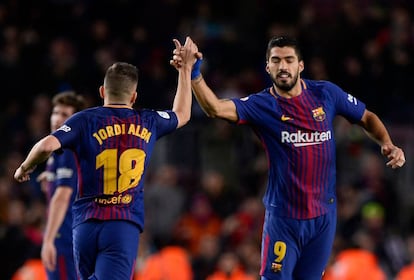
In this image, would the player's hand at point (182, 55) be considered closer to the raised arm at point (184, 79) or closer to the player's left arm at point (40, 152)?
the raised arm at point (184, 79)

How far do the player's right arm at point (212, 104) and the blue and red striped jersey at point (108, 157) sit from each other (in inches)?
18.8

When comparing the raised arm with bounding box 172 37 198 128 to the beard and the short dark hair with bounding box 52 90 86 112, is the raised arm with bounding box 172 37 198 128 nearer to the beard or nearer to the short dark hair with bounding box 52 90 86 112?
the beard

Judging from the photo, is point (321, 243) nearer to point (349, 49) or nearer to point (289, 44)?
point (289, 44)

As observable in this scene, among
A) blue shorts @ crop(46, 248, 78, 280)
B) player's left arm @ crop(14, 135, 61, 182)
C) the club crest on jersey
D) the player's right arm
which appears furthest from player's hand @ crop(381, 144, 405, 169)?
blue shorts @ crop(46, 248, 78, 280)

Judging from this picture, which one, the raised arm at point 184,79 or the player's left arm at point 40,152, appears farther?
the raised arm at point 184,79

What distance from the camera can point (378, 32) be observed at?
1585 centimetres

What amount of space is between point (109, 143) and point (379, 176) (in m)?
7.49

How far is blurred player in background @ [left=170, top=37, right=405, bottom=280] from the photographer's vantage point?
786 cm

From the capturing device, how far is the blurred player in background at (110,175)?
7414 mm

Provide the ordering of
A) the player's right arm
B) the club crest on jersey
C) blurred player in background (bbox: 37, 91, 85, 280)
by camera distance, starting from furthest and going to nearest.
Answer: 1. blurred player in background (bbox: 37, 91, 85, 280)
2. the club crest on jersey
3. the player's right arm

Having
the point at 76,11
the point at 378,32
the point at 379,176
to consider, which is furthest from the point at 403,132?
the point at 76,11


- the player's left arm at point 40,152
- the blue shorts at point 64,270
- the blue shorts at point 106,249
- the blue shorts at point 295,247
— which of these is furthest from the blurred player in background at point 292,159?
the blue shorts at point 64,270

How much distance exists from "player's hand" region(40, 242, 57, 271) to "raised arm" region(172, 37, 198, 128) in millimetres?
2035

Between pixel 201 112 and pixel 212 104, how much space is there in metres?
7.68
